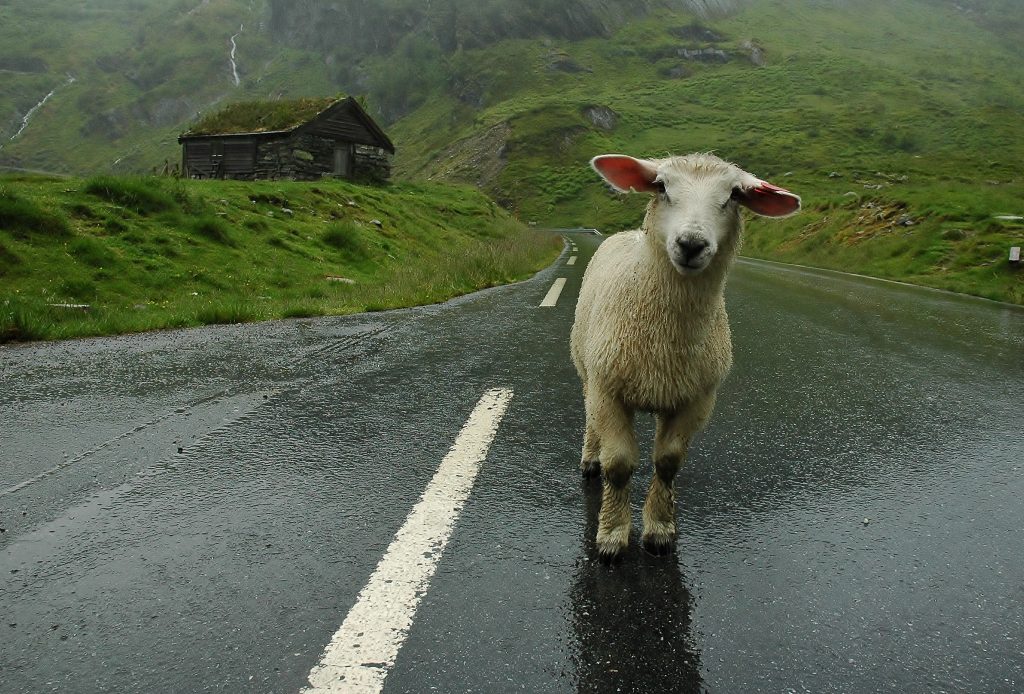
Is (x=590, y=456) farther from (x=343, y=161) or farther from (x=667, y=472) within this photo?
(x=343, y=161)

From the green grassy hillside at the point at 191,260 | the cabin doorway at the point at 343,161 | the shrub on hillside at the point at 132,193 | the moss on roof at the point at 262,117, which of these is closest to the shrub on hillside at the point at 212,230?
the green grassy hillside at the point at 191,260

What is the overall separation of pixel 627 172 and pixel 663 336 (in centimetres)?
78

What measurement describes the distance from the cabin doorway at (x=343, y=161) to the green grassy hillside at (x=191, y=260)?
41.7ft

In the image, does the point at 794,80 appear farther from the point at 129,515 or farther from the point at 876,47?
the point at 129,515

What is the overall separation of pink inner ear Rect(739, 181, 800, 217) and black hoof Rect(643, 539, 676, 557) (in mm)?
1554

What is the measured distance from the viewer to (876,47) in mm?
122688

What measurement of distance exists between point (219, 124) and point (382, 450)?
121 feet

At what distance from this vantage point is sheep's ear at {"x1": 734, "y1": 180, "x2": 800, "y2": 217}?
2859 mm

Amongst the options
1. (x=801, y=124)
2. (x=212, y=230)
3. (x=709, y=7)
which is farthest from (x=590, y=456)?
(x=709, y=7)

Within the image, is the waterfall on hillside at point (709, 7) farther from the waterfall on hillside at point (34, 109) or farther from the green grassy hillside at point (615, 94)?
the waterfall on hillside at point (34, 109)

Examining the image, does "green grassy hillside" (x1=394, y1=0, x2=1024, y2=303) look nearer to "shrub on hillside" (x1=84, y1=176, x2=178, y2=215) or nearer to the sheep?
the sheep

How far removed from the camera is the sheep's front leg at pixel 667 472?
2.95m

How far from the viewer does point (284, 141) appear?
32.6 meters

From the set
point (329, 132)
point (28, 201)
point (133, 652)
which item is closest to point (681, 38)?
point (329, 132)
